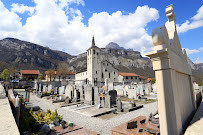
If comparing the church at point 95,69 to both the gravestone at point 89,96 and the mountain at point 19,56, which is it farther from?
the mountain at point 19,56

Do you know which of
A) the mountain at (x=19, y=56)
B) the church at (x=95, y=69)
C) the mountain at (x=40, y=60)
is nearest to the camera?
the church at (x=95, y=69)

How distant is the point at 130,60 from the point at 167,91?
121092 millimetres

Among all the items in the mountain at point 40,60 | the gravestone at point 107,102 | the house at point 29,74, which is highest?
the mountain at point 40,60

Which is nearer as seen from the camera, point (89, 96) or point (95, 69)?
point (89, 96)

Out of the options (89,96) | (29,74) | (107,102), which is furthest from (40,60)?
(107,102)

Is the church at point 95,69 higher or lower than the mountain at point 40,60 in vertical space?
lower

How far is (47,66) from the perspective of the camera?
106m

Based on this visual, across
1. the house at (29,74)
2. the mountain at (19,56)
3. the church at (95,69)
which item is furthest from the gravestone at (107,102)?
the mountain at (19,56)

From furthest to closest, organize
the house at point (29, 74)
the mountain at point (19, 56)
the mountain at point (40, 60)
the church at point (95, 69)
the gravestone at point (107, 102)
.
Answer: the mountain at point (40, 60) < the mountain at point (19, 56) < the house at point (29, 74) < the church at point (95, 69) < the gravestone at point (107, 102)

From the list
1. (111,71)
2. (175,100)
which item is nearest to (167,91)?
(175,100)

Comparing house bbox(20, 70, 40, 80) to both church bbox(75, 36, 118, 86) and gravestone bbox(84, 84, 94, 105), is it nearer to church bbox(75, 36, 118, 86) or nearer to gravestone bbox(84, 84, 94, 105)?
church bbox(75, 36, 118, 86)

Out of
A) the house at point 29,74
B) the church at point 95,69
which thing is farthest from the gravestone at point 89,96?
the house at point 29,74

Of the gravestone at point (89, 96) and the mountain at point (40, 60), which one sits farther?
the mountain at point (40, 60)

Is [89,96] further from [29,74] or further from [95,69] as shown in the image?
[29,74]
